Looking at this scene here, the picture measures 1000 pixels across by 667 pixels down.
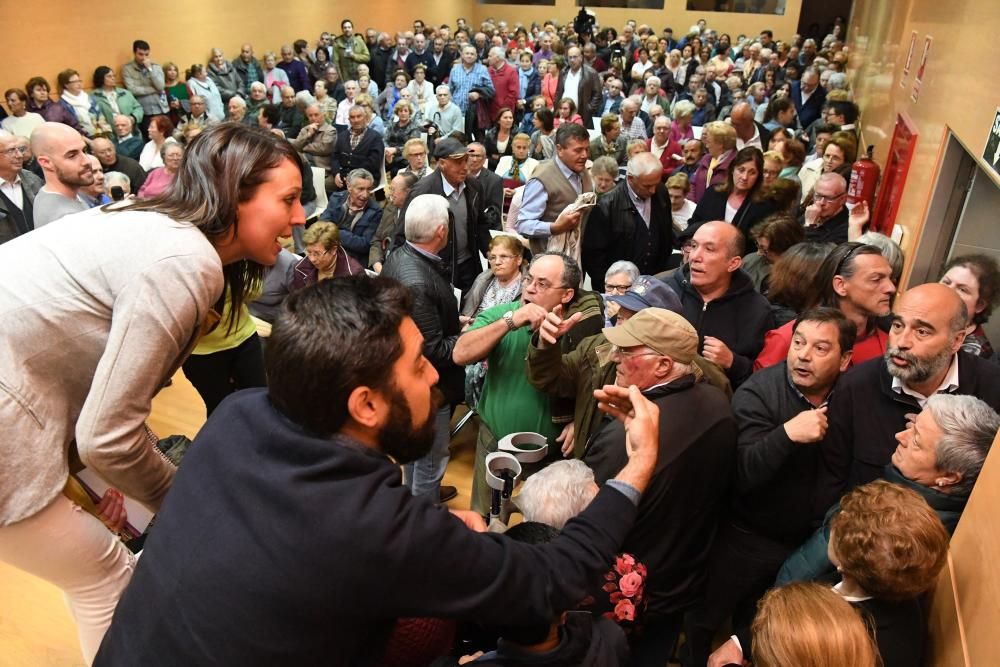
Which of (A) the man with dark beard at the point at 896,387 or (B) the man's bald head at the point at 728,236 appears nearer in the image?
(A) the man with dark beard at the point at 896,387

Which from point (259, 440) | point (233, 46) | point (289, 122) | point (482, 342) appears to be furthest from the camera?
point (233, 46)

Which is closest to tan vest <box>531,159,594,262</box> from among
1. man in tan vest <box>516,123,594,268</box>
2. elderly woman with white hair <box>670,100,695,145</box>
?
man in tan vest <box>516,123,594,268</box>

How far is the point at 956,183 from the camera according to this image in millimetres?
3518

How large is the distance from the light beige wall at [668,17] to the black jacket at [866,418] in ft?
62.5

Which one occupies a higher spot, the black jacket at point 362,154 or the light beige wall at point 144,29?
the light beige wall at point 144,29

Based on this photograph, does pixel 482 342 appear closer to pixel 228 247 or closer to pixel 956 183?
pixel 228 247

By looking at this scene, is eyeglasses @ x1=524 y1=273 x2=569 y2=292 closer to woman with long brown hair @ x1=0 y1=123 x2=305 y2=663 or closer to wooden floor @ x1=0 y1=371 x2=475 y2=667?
woman with long brown hair @ x1=0 y1=123 x2=305 y2=663

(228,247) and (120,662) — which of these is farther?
(228,247)

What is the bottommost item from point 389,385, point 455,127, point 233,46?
point 455,127

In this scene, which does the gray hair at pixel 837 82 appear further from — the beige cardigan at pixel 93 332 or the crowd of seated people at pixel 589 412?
the beige cardigan at pixel 93 332

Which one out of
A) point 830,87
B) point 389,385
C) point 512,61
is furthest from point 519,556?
point 512,61

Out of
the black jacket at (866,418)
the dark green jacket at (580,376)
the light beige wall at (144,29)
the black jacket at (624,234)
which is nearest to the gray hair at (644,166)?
the black jacket at (624,234)

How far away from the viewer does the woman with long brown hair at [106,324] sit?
1340mm

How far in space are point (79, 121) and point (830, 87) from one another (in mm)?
9722
